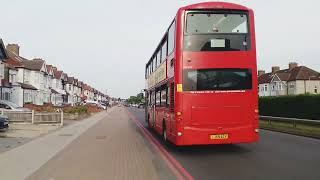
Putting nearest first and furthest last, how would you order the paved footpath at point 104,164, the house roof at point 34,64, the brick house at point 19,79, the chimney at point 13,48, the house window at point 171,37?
the paved footpath at point 104,164 < the house window at point 171,37 < the brick house at point 19,79 < the house roof at point 34,64 < the chimney at point 13,48

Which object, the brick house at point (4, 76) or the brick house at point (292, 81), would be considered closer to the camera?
the brick house at point (4, 76)

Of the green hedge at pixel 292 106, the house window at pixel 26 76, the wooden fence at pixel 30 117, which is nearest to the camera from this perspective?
the green hedge at pixel 292 106

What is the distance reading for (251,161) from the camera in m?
11.2

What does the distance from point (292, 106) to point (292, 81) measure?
162 ft

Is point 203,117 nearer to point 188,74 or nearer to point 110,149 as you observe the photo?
point 188,74

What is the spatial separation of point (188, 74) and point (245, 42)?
1.99 m

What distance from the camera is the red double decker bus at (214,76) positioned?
1234 cm

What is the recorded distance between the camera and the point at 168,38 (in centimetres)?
1445

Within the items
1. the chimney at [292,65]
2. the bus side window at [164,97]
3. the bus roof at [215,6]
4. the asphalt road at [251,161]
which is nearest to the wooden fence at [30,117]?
the bus side window at [164,97]

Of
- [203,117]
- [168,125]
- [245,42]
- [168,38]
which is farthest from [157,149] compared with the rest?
[245,42]

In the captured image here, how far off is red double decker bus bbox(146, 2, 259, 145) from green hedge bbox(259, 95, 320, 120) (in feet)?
54.9

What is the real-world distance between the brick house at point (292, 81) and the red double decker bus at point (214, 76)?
6664cm

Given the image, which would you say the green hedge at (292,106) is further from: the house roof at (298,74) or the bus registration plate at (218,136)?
the house roof at (298,74)

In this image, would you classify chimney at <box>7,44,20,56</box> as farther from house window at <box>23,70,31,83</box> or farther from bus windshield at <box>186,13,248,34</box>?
bus windshield at <box>186,13,248,34</box>
